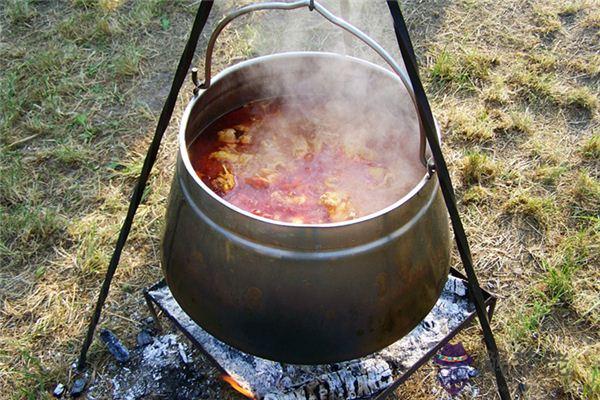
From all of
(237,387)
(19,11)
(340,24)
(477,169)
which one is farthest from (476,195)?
(19,11)

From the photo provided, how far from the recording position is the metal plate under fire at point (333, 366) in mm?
2299

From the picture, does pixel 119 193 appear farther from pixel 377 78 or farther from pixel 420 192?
pixel 420 192

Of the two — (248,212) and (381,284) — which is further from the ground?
(248,212)

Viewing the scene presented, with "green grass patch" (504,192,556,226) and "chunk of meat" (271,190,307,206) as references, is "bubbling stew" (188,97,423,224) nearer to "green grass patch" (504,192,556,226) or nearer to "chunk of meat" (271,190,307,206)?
"chunk of meat" (271,190,307,206)

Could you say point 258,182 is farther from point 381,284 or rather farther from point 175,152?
point 175,152

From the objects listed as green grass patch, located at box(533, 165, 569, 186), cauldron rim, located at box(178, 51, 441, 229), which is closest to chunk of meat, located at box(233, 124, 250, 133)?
cauldron rim, located at box(178, 51, 441, 229)

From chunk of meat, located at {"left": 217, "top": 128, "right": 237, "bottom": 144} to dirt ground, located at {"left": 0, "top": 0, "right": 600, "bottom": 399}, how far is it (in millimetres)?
1016

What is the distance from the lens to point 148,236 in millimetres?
3090

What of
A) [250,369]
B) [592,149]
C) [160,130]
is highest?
[160,130]

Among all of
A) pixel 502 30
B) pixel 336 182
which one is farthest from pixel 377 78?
pixel 502 30

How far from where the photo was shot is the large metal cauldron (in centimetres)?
164

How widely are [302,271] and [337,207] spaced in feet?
1.18

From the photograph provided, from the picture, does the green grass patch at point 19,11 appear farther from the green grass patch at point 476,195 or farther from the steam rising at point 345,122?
the green grass patch at point 476,195

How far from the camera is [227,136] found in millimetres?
2184
